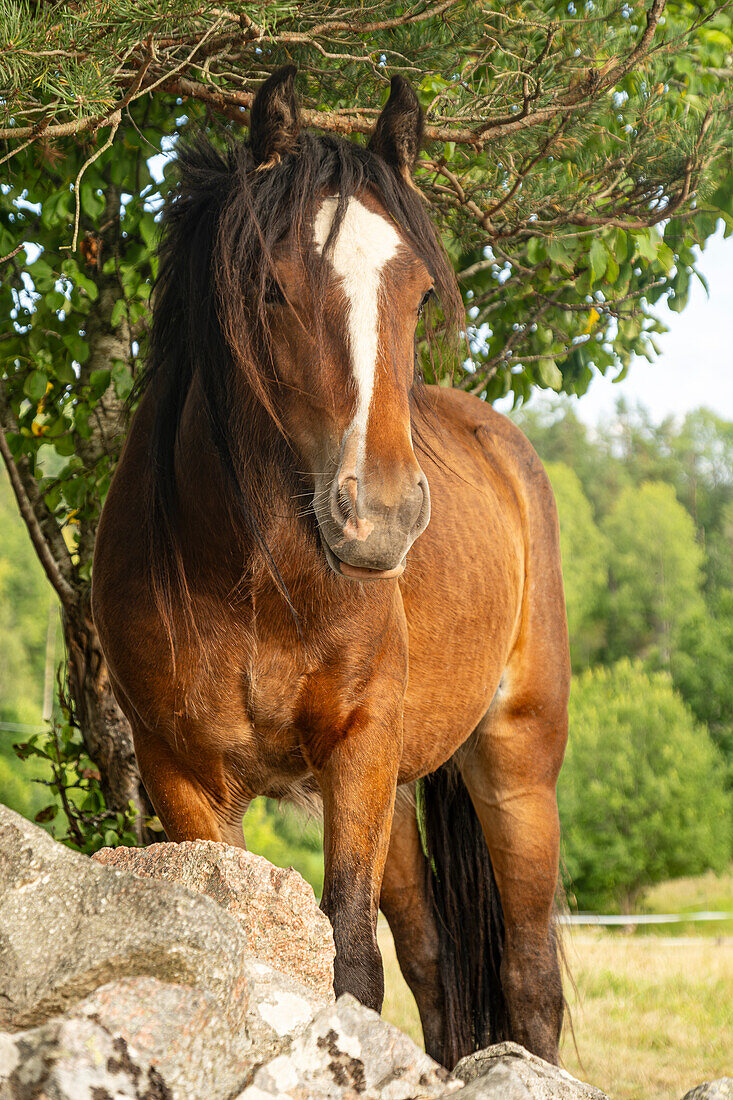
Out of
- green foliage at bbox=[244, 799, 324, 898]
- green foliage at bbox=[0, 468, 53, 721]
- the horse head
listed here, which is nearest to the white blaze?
the horse head

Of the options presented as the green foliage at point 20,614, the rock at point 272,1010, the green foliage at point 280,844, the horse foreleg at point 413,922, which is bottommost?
the green foliage at point 280,844

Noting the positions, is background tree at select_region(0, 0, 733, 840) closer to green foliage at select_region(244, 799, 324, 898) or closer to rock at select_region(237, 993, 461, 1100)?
rock at select_region(237, 993, 461, 1100)

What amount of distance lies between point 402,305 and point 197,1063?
1.65 meters

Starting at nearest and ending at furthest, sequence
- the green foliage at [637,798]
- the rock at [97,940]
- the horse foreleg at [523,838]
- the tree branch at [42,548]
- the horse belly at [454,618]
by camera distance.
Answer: the rock at [97,940] < the horse belly at [454,618] < the horse foreleg at [523,838] < the tree branch at [42,548] < the green foliage at [637,798]

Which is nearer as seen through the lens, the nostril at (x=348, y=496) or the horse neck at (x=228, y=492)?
the nostril at (x=348, y=496)

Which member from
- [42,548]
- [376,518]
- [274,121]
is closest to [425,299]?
[274,121]

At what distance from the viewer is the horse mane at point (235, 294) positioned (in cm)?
237

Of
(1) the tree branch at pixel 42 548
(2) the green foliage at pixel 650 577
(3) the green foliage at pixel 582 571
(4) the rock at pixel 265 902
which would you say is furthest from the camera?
(2) the green foliage at pixel 650 577

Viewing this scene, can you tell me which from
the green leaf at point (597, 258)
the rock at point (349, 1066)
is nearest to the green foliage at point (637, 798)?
the green leaf at point (597, 258)

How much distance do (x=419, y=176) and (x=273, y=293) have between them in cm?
208

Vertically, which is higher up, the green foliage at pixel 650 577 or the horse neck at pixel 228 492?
the green foliage at pixel 650 577

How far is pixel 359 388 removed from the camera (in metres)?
2.20

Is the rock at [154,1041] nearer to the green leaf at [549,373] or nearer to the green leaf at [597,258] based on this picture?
the green leaf at [597,258]

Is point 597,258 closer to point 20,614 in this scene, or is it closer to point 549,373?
point 549,373
